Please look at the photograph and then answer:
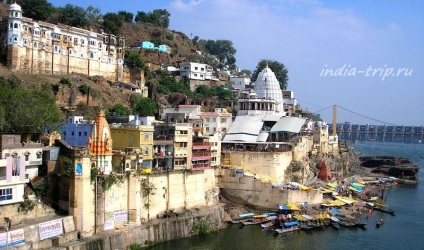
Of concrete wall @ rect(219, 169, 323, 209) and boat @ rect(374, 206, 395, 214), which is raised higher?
concrete wall @ rect(219, 169, 323, 209)

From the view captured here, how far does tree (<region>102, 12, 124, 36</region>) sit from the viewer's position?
205ft

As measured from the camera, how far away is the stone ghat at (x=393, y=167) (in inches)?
2263

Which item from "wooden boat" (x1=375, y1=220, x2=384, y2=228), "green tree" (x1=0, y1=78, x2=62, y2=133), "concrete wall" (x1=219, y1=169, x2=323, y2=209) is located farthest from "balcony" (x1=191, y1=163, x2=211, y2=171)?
"wooden boat" (x1=375, y1=220, x2=384, y2=228)

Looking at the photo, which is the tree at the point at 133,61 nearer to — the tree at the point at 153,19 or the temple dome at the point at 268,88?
the temple dome at the point at 268,88

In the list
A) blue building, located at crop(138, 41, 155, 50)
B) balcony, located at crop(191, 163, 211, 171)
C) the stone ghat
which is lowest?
the stone ghat

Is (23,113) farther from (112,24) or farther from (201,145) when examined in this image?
(112,24)

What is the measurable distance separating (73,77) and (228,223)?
19724 millimetres

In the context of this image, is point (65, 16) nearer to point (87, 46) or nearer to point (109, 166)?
point (87, 46)

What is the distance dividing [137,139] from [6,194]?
8.95 metres

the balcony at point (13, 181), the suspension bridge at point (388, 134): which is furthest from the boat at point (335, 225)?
the suspension bridge at point (388, 134)

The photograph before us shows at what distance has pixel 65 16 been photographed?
2243 inches

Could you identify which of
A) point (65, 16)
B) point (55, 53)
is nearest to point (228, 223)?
point (55, 53)

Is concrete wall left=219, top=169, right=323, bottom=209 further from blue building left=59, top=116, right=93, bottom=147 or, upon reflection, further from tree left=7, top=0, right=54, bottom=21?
tree left=7, top=0, right=54, bottom=21

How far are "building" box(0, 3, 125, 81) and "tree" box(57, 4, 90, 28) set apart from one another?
322 inches
